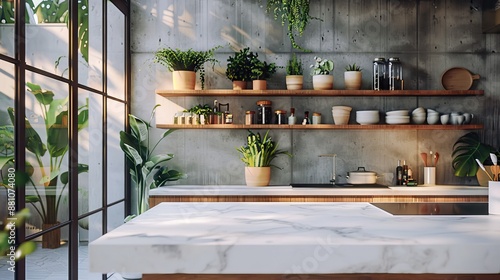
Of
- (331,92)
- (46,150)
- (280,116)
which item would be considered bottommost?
(46,150)

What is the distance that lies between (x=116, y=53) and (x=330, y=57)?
215 centimetres

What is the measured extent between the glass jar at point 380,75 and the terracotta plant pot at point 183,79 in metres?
1.80

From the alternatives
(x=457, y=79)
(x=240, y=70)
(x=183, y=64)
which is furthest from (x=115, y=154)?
(x=457, y=79)

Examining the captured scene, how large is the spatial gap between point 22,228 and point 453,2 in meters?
4.47

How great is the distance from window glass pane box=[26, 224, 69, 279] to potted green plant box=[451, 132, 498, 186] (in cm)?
362

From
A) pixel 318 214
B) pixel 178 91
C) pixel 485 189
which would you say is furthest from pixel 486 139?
pixel 318 214

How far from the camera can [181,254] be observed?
138 centimetres

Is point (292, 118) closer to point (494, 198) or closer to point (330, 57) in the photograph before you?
point (330, 57)

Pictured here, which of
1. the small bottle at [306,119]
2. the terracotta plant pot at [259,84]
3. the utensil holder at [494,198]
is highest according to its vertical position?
the terracotta plant pot at [259,84]

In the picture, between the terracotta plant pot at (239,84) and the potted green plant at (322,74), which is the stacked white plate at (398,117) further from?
the terracotta plant pot at (239,84)

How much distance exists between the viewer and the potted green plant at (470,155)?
4.42 meters

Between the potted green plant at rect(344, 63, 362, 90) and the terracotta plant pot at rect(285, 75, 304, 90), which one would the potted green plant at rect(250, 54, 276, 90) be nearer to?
the terracotta plant pot at rect(285, 75, 304, 90)

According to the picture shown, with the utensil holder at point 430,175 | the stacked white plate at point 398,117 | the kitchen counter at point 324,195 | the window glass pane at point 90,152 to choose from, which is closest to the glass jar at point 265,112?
the kitchen counter at point 324,195

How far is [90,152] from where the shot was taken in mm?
3701
